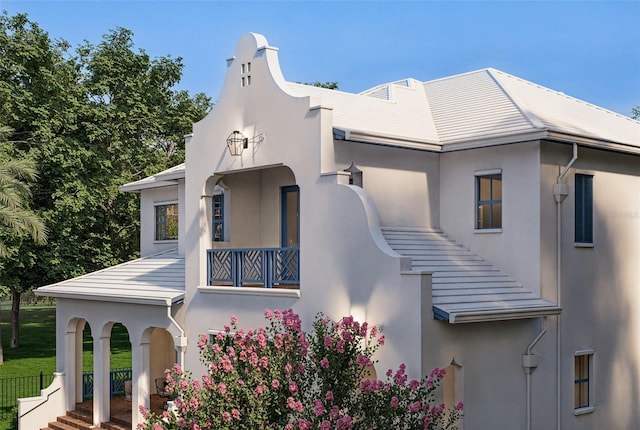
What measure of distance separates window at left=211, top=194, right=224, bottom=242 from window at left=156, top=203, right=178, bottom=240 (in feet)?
15.3

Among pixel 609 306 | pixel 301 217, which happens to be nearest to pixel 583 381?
pixel 609 306

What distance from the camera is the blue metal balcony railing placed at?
1675cm

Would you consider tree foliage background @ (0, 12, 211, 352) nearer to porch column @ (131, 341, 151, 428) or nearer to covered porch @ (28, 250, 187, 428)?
covered porch @ (28, 250, 187, 428)

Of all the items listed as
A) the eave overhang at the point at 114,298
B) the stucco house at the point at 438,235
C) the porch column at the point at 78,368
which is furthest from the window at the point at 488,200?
the porch column at the point at 78,368

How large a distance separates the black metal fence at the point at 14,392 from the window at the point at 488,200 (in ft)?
51.0

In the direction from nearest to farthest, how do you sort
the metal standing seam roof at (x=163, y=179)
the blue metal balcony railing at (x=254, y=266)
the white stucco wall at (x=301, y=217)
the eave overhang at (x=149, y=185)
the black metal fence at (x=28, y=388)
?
the white stucco wall at (x=301, y=217), the blue metal balcony railing at (x=254, y=266), the metal standing seam roof at (x=163, y=179), the eave overhang at (x=149, y=185), the black metal fence at (x=28, y=388)

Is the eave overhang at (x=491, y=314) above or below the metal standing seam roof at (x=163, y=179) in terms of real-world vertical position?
below

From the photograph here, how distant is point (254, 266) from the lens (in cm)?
1750

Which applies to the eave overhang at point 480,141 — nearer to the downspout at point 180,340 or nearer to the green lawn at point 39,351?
the downspout at point 180,340

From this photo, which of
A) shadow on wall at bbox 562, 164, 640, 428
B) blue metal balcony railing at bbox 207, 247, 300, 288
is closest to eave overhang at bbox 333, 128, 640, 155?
shadow on wall at bbox 562, 164, 640, 428

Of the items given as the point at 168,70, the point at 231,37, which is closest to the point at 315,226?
the point at 231,37

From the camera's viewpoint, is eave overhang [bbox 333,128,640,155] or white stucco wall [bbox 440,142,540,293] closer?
eave overhang [bbox 333,128,640,155]

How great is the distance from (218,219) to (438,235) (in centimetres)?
647

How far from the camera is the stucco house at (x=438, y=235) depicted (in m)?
14.7
